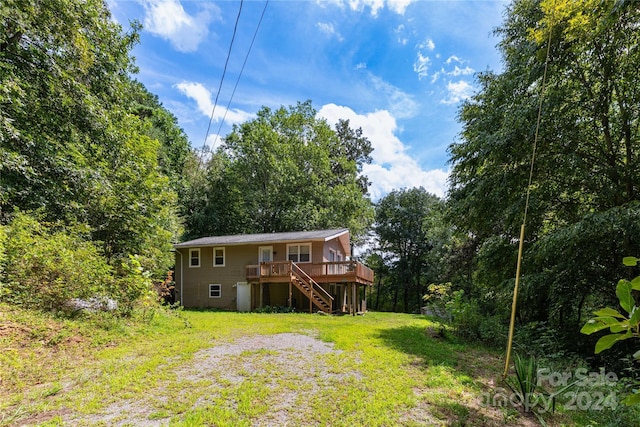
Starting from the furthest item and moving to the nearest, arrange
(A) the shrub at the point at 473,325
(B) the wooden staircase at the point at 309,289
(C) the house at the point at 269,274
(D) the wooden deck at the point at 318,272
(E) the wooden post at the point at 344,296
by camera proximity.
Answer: (E) the wooden post at the point at 344,296 < (C) the house at the point at 269,274 < (D) the wooden deck at the point at 318,272 < (B) the wooden staircase at the point at 309,289 < (A) the shrub at the point at 473,325

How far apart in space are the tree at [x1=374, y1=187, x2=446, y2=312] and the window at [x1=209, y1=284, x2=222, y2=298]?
20.3 meters

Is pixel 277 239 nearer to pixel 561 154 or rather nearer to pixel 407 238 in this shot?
pixel 561 154

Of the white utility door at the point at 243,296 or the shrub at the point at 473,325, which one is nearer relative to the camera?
the shrub at the point at 473,325

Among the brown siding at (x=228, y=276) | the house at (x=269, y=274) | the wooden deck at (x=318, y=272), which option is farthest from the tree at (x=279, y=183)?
the wooden deck at (x=318, y=272)

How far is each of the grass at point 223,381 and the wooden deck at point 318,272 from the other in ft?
25.6

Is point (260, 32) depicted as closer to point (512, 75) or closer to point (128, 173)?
point (128, 173)

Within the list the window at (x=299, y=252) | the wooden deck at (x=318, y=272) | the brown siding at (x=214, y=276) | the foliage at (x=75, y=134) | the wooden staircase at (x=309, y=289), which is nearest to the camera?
the foliage at (x=75, y=134)

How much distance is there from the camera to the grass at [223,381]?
3.54 m

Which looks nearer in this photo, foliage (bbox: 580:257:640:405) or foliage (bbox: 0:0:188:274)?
foliage (bbox: 580:257:640:405)

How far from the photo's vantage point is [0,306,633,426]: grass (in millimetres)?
3543

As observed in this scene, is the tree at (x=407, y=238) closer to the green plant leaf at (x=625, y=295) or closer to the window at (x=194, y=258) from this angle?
the window at (x=194, y=258)

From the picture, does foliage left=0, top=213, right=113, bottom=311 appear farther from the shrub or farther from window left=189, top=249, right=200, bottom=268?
window left=189, top=249, right=200, bottom=268

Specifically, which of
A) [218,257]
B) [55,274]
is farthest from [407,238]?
[55,274]

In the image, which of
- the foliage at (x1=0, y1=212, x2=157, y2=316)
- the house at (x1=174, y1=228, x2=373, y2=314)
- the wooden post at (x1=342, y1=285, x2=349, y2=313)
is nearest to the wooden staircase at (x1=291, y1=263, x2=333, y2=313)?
the house at (x1=174, y1=228, x2=373, y2=314)
